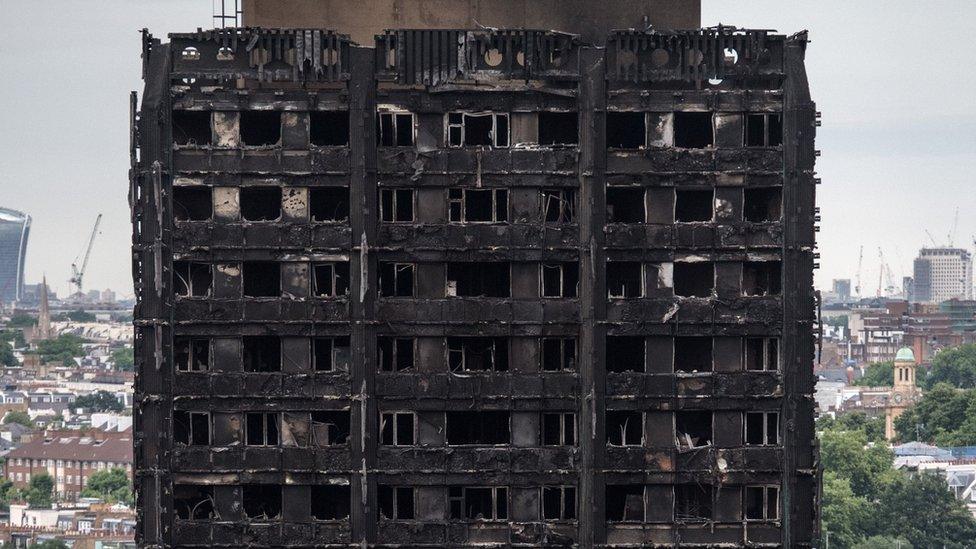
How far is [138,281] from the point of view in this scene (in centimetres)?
5472

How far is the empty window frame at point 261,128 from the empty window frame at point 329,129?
3.59 feet

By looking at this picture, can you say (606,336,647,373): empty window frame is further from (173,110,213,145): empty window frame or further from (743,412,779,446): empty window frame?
(173,110,213,145): empty window frame

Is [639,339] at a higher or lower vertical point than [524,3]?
lower

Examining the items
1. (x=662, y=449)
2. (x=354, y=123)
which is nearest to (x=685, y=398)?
(x=662, y=449)

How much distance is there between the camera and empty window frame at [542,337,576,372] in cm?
5500

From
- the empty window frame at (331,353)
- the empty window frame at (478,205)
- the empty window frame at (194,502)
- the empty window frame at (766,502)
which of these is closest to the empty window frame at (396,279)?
the empty window frame at (331,353)

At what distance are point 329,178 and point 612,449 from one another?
11819 millimetres

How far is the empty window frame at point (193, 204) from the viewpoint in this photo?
5509 cm

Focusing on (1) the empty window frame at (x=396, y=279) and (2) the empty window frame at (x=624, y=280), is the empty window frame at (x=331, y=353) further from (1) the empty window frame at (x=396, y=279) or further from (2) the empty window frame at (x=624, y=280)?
(2) the empty window frame at (x=624, y=280)

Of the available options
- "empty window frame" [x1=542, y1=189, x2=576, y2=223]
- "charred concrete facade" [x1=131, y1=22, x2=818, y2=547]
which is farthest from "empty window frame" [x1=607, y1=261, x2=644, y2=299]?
"empty window frame" [x1=542, y1=189, x2=576, y2=223]

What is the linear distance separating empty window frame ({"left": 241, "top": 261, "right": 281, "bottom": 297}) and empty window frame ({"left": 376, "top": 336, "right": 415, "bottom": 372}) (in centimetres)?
357

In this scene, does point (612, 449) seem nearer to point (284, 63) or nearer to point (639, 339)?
point (639, 339)

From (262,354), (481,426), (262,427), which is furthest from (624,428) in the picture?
(262,354)

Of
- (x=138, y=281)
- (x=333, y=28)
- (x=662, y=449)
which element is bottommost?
(x=662, y=449)
